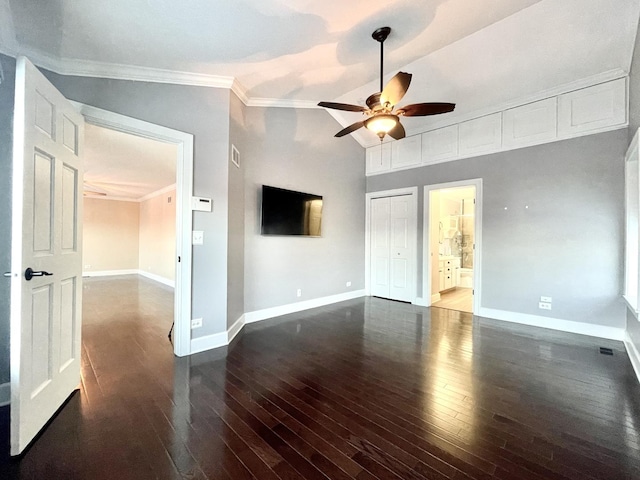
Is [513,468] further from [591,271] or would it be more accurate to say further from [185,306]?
[591,271]

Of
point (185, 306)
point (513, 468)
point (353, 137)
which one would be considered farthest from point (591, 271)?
point (185, 306)

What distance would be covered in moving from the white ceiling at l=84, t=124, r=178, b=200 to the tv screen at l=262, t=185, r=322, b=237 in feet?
5.25

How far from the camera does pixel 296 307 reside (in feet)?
14.9

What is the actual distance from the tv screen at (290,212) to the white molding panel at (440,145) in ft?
6.87

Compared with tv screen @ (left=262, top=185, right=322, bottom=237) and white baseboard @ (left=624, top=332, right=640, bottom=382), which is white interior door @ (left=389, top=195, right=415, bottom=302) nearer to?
tv screen @ (left=262, top=185, right=322, bottom=237)

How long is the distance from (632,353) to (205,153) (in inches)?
189

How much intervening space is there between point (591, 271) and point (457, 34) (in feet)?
10.8

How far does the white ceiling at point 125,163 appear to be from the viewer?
3.99m

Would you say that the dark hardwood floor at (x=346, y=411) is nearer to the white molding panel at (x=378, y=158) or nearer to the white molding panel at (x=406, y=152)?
the white molding panel at (x=406, y=152)

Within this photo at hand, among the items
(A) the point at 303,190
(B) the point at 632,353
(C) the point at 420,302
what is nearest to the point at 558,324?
(B) the point at 632,353

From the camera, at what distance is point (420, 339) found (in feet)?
11.1

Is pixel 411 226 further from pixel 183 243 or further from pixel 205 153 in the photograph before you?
pixel 183 243

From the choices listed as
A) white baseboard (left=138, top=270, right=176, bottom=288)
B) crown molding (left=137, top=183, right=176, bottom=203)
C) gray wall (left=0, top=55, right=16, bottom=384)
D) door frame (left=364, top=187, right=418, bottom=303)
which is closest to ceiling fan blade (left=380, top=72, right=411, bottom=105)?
gray wall (left=0, top=55, right=16, bottom=384)

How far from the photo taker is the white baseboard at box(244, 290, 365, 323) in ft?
13.2
